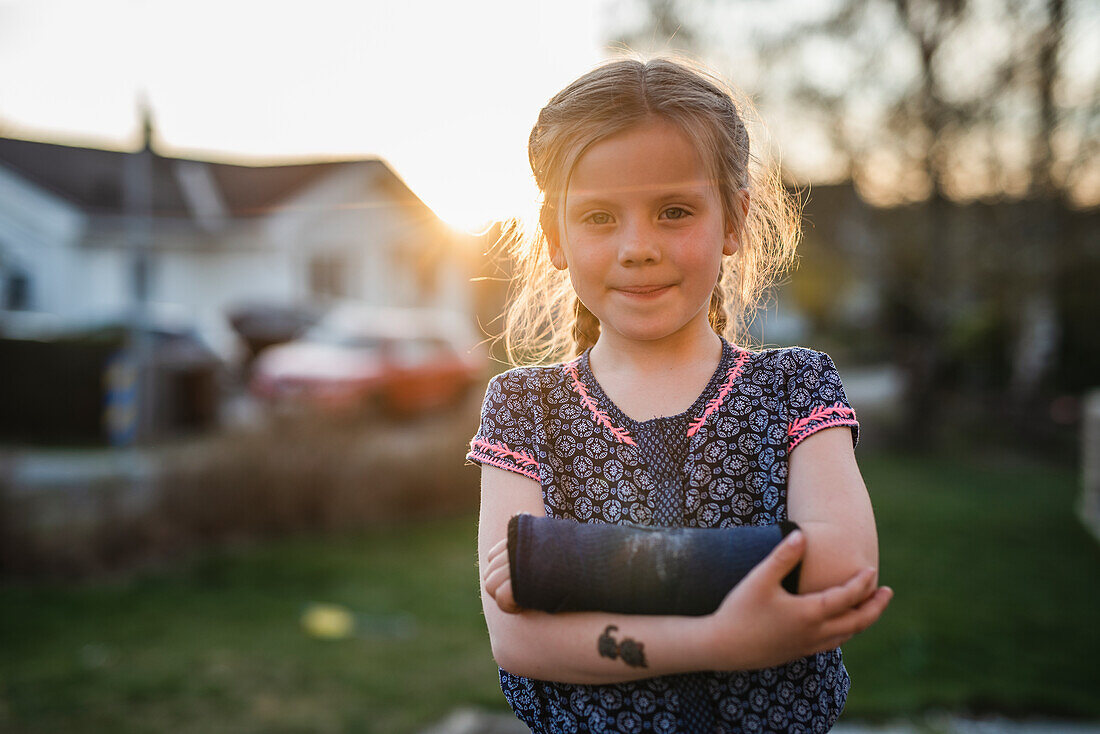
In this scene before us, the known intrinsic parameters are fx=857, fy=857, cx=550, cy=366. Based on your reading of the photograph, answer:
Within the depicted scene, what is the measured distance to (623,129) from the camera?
135 centimetres

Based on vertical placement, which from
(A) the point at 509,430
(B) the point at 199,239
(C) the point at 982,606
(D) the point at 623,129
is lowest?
(C) the point at 982,606

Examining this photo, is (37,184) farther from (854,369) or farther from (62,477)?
(854,369)

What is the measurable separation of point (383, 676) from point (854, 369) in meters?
21.4

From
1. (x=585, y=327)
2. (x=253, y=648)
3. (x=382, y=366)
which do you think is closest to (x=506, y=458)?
(x=585, y=327)

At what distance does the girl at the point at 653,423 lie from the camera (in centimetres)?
126

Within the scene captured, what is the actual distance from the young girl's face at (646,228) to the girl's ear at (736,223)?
0.04 meters

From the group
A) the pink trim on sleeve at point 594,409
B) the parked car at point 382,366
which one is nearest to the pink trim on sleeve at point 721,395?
the pink trim on sleeve at point 594,409

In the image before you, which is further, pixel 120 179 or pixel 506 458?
pixel 120 179

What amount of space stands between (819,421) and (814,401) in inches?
1.7

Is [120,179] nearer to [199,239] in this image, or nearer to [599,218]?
[199,239]

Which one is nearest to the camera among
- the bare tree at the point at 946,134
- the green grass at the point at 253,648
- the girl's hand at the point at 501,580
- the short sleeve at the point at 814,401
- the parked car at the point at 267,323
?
the girl's hand at the point at 501,580

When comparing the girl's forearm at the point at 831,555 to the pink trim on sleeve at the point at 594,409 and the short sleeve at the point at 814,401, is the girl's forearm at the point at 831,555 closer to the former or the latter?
the short sleeve at the point at 814,401

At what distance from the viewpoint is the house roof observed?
2055cm

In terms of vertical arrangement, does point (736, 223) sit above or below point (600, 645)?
above
